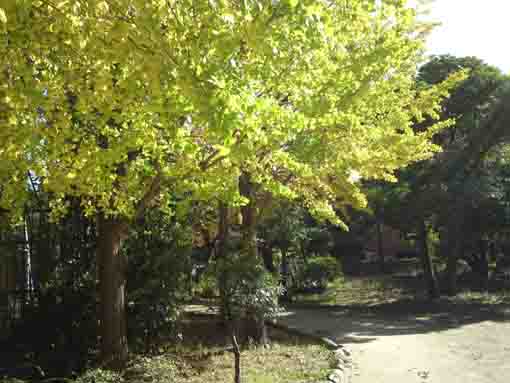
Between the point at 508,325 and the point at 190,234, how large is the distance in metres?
7.39

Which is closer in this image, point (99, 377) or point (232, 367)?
point (99, 377)

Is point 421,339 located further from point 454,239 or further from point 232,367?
point 454,239

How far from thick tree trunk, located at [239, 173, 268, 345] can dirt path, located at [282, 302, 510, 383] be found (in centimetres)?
169

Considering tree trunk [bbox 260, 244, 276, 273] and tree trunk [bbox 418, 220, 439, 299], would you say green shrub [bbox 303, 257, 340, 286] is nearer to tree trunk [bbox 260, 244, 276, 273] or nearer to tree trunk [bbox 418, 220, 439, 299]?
tree trunk [bbox 260, 244, 276, 273]

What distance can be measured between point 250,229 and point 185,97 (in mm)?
5738

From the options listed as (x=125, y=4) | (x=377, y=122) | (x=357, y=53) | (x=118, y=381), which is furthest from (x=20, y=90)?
(x=377, y=122)

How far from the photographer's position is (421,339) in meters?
9.53

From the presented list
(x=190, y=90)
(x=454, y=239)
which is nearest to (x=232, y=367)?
(x=190, y=90)

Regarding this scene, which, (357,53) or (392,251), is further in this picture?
(392,251)

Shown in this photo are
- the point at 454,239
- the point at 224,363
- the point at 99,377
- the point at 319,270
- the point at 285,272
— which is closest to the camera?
the point at 99,377

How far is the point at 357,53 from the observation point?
7008mm

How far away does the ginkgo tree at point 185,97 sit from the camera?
3654 mm

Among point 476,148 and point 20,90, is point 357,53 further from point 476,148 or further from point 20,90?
point 476,148

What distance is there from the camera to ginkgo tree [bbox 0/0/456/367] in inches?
144
